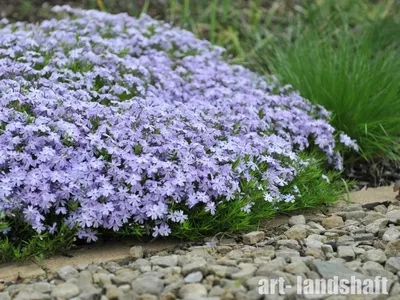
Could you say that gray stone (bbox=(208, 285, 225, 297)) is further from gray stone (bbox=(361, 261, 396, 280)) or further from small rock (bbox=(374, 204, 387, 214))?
small rock (bbox=(374, 204, 387, 214))

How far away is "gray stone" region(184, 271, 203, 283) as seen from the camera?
2525mm

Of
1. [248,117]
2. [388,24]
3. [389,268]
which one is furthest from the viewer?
[388,24]

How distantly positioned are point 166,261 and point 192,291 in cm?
36

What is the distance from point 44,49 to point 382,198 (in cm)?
239

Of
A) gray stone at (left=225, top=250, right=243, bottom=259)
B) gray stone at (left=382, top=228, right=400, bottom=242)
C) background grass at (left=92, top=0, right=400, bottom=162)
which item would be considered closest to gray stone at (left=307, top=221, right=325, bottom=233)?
gray stone at (left=382, top=228, right=400, bottom=242)

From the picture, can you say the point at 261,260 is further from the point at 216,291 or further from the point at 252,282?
the point at 216,291

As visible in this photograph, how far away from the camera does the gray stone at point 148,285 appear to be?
2.44 m

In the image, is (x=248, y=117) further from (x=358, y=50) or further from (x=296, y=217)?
(x=358, y=50)

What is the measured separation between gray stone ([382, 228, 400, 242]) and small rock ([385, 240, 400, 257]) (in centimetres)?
10

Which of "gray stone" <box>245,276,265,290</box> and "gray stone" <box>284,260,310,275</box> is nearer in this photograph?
"gray stone" <box>245,276,265,290</box>

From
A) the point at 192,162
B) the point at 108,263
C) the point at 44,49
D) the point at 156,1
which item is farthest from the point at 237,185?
the point at 156,1

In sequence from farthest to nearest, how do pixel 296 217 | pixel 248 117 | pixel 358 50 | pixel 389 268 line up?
pixel 358 50 < pixel 248 117 < pixel 296 217 < pixel 389 268

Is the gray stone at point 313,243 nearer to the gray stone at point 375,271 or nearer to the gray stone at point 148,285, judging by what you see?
the gray stone at point 375,271

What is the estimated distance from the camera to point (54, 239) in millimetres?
2863
